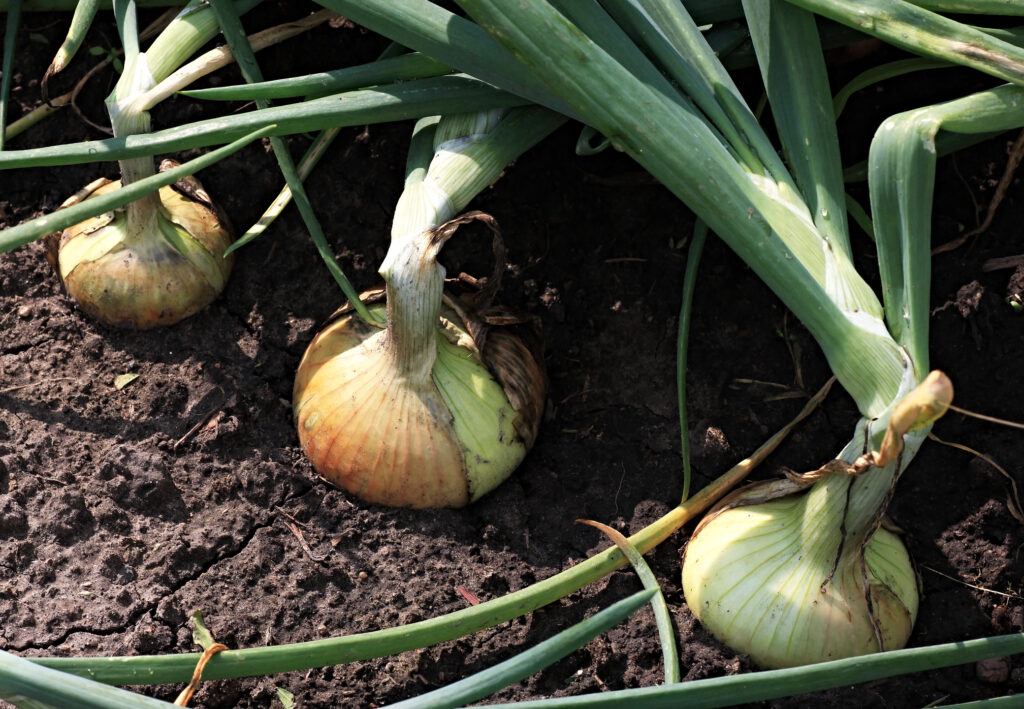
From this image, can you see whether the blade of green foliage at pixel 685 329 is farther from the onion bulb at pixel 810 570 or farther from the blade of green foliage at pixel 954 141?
the blade of green foliage at pixel 954 141

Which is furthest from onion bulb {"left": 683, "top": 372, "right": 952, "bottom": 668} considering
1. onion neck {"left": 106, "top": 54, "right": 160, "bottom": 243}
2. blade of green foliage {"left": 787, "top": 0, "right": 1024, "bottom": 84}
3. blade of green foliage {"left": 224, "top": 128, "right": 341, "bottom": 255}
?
onion neck {"left": 106, "top": 54, "right": 160, "bottom": 243}

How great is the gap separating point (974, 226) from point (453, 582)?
973 millimetres

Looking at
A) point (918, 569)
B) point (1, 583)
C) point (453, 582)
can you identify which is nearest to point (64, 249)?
point (1, 583)

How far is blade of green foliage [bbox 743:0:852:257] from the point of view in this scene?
52.4 inches

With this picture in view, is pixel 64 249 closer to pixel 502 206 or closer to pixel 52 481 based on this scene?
pixel 52 481

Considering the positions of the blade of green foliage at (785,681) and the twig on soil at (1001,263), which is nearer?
the blade of green foliage at (785,681)

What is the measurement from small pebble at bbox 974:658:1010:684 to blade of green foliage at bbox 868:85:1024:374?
469mm

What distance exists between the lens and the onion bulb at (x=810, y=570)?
1.26m

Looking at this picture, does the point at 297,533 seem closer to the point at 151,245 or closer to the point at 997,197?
the point at 151,245

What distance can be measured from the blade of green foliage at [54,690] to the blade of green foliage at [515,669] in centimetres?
25

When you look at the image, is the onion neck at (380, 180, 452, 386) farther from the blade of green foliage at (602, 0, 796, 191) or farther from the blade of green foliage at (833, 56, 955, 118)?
the blade of green foliage at (833, 56, 955, 118)

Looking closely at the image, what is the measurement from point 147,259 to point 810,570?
109 centimetres

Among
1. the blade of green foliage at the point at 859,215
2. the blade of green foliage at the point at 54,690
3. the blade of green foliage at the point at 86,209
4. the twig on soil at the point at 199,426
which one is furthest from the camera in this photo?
the twig on soil at the point at 199,426

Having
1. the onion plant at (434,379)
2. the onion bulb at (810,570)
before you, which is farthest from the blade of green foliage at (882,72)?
the onion bulb at (810,570)
